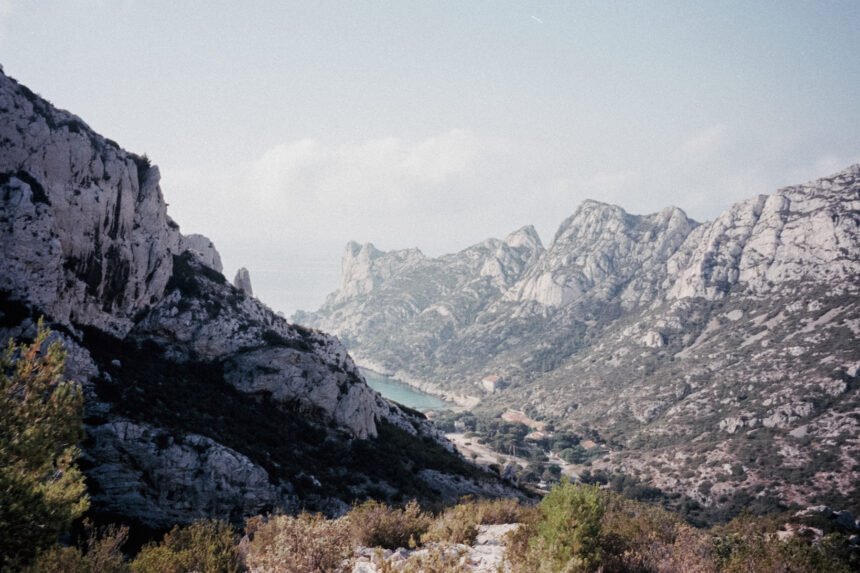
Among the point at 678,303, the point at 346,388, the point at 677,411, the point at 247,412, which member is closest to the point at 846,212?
the point at 678,303

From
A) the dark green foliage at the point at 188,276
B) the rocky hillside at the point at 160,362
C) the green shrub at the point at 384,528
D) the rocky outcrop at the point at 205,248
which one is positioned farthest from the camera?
the rocky outcrop at the point at 205,248

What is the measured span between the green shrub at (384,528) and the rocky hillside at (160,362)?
14166 mm

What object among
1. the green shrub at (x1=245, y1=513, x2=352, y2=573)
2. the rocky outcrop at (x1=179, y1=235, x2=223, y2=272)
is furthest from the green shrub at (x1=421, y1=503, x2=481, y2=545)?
the rocky outcrop at (x1=179, y1=235, x2=223, y2=272)

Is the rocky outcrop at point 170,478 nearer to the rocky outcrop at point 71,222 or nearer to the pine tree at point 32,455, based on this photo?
the rocky outcrop at point 71,222

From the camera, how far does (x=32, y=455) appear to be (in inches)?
372

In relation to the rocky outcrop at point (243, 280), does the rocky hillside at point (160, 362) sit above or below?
below

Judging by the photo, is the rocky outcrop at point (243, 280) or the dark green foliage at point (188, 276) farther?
the rocky outcrop at point (243, 280)

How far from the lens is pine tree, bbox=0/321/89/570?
A: 8703 millimetres

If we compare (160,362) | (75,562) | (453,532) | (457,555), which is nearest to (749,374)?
(453,532)

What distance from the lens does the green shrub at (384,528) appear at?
506 inches

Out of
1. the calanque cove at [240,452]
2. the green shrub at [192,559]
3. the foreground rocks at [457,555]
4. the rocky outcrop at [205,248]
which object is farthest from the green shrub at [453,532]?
the rocky outcrop at [205,248]

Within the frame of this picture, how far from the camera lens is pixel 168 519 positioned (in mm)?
21562

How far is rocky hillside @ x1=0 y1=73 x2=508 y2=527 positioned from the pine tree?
43.7 ft

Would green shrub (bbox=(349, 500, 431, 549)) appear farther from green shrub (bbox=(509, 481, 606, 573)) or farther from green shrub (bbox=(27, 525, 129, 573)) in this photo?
green shrub (bbox=(27, 525, 129, 573))
